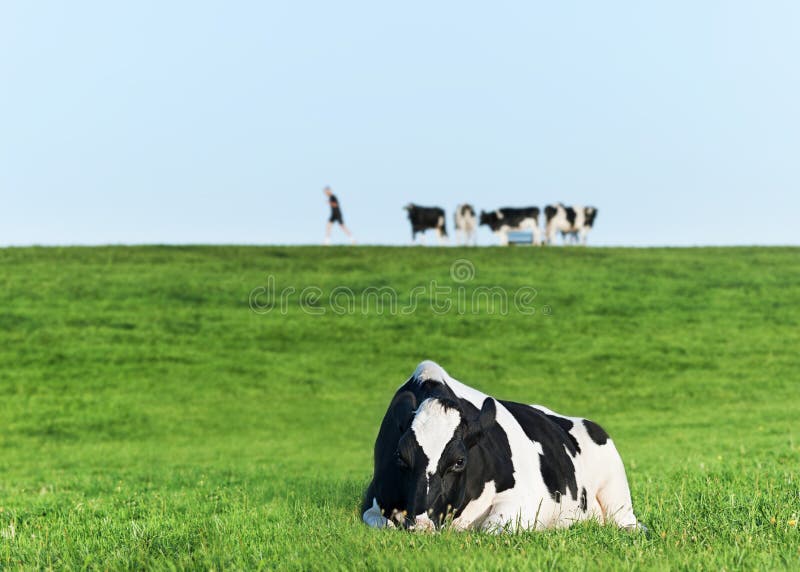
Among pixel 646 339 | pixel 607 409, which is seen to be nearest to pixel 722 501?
pixel 607 409

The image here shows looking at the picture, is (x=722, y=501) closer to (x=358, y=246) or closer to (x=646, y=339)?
(x=646, y=339)

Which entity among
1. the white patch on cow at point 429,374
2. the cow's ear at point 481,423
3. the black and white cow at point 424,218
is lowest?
the cow's ear at point 481,423

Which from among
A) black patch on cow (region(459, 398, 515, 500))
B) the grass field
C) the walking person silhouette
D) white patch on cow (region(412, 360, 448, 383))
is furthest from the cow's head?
the walking person silhouette

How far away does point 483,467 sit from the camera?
6902 mm

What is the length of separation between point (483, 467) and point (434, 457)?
2.62ft

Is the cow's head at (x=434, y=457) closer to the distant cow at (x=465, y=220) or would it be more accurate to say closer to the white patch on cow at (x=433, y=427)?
the white patch on cow at (x=433, y=427)

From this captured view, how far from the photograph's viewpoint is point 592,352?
29.8m

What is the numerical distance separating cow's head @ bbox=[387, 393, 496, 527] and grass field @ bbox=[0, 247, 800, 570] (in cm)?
25

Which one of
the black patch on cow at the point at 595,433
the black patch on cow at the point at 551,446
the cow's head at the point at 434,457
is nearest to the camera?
the cow's head at the point at 434,457

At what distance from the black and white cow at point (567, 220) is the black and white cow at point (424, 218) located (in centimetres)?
739

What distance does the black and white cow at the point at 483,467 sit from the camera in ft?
20.8

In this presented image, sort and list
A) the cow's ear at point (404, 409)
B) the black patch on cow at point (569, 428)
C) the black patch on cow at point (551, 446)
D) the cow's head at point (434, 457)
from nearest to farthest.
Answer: the cow's head at point (434, 457), the cow's ear at point (404, 409), the black patch on cow at point (551, 446), the black patch on cow at point (569, 428)

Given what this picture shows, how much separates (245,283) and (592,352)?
50.4 ft

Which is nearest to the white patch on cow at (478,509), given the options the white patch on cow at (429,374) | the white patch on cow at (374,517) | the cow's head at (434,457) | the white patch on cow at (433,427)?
the cow's head at (434,457)
